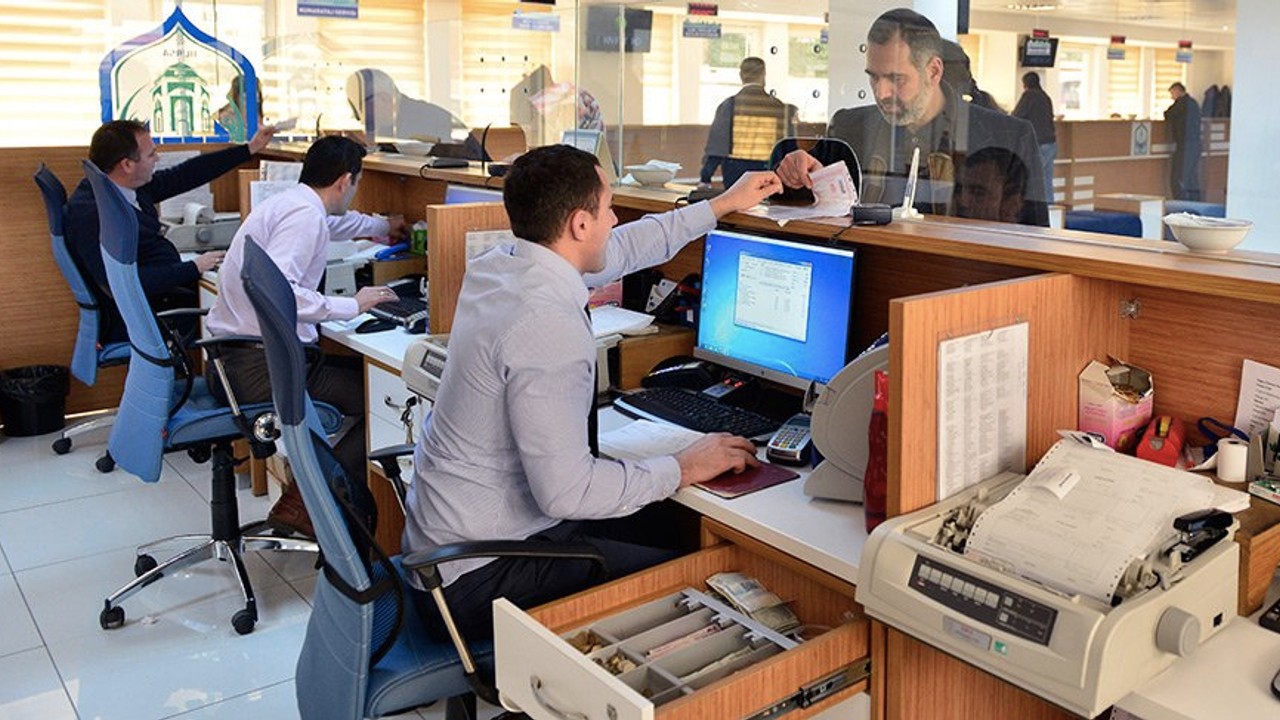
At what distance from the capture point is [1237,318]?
1979 mm

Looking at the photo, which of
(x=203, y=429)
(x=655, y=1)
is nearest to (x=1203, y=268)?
(x=203, y=429)

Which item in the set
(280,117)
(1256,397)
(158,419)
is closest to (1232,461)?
(1256,397)

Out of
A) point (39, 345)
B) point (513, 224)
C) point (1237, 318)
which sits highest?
point (513, 224)

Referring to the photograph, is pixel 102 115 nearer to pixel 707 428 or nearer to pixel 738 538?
pixel 707 428

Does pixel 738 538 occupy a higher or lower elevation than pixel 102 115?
lower

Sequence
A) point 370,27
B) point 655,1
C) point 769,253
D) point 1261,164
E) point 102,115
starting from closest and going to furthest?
point 769,253, point 1261,164, point 655,1, point 102,115, point 370,27

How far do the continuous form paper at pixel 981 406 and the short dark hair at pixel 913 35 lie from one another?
2.19 metres

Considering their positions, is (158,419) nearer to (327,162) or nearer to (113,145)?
(327,162)

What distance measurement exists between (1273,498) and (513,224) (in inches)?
51.5

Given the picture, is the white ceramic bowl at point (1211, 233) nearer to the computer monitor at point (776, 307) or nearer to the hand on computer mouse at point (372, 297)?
the computer monitor at point (776, 307)

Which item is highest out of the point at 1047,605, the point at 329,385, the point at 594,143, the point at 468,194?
the point at 594,143

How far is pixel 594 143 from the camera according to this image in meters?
4.00

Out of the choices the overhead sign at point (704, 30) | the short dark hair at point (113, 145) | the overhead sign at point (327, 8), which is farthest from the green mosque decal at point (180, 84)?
Result: the overhead sign at point (704, 30)

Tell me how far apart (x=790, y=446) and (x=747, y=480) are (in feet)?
0.46
